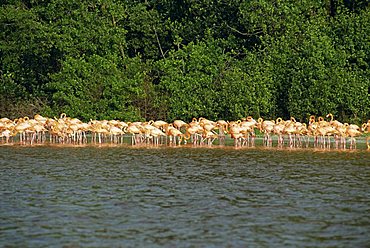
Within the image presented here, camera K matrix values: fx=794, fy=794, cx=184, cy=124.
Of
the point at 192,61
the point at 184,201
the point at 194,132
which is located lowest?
the point at 184,201

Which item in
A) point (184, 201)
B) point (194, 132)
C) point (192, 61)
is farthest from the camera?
point (192, 61)

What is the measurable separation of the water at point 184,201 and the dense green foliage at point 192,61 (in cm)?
1115

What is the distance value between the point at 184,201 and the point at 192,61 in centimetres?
2176

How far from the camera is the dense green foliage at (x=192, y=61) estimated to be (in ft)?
107

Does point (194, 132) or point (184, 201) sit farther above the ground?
point (194, 132)

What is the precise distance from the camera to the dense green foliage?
3250 cm

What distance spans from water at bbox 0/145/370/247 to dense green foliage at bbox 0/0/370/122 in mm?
11150

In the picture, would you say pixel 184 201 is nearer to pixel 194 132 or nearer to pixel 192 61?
pixel 194 132

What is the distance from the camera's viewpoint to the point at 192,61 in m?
34.7

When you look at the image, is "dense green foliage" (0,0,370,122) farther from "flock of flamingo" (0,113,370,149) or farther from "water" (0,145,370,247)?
"water" (0,145,370,247)

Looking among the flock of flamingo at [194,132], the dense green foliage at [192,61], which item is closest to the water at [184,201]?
the flock of flamingo at [194,132]

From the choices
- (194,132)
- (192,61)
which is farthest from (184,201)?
(192,61)

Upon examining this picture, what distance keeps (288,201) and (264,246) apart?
343cm

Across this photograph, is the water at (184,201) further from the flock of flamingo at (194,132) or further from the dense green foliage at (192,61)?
the dense green foliage at (192,61)
